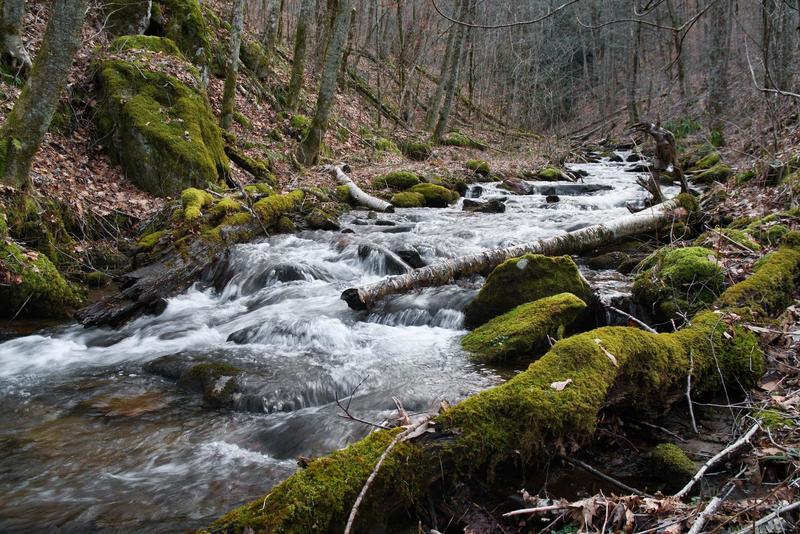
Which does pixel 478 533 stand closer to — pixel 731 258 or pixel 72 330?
pixel 731 258

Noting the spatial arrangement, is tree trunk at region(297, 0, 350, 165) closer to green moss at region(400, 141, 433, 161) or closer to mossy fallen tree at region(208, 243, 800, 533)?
green moss at region(400, 141, 433, 161)

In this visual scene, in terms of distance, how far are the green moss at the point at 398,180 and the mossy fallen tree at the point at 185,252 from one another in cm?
427

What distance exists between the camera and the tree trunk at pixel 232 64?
12.9 m

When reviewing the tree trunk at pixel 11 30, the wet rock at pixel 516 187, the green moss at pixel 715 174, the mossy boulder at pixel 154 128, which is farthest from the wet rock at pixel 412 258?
the green moss at pixel 715 174

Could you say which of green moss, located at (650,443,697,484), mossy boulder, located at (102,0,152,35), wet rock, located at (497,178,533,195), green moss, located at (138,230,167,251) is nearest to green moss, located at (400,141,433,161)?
wet rock, located at (497,178,533,195)

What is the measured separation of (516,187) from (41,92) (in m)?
12.2

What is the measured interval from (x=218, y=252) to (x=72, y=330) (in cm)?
263

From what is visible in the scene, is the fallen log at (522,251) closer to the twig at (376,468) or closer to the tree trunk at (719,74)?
the twig at (376,468)

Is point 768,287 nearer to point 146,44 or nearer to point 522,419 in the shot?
point 522,419

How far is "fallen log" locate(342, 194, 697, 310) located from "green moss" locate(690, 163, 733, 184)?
5.72 metres

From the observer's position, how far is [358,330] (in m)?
6.35

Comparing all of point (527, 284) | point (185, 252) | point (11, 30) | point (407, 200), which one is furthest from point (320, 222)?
point (11, 30)

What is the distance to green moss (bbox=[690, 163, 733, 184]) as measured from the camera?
1300 centimetres

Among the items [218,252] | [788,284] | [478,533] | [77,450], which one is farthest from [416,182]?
[478,533]
